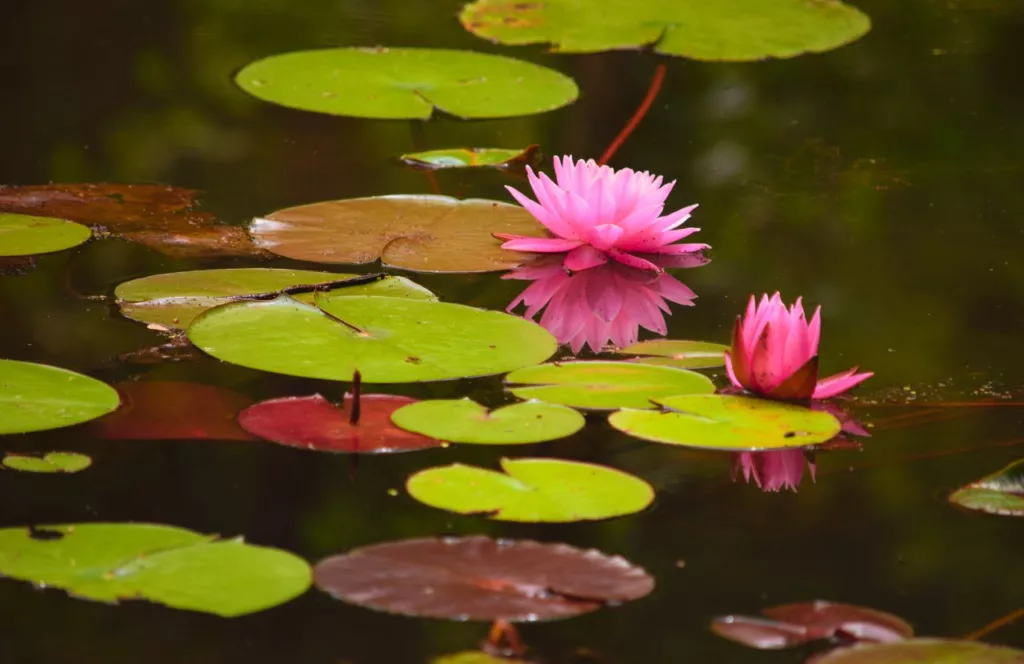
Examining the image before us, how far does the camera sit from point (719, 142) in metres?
3.50

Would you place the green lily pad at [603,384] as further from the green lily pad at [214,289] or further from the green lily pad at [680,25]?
the green lily pad at [680,25]

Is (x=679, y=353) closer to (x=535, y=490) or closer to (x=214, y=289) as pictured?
(x=535, y=490)

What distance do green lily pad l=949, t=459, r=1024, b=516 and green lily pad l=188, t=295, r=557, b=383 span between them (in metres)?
0.66

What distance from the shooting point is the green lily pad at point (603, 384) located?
80.9 inches

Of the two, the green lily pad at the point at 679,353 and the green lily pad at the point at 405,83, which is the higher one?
the green lily pad at the point at 405,83

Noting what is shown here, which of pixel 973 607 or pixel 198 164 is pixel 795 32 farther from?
pixel 973 607

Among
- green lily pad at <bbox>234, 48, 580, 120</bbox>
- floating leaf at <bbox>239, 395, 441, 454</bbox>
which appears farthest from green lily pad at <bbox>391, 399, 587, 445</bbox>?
green lily pad at <bbox>234, 48, 580, 120</bbox>

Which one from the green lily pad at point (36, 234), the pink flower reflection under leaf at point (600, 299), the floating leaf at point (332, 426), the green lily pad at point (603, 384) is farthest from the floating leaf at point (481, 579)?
the green lily pad at point (36, 234)

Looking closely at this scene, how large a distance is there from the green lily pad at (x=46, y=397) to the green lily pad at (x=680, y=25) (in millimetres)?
2416

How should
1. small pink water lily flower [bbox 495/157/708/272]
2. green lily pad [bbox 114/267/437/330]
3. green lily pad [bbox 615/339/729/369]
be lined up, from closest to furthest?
green lily pad [bbox 615/339/729/369] < green lily pad [bbox 114/267/437/330] < small pink water lily flower [bbox 495/157/708/272]

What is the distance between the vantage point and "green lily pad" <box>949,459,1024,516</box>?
1.84 metres

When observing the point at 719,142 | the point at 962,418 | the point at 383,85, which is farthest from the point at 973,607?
the point at 383,85

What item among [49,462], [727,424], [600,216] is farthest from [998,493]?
[49,462]

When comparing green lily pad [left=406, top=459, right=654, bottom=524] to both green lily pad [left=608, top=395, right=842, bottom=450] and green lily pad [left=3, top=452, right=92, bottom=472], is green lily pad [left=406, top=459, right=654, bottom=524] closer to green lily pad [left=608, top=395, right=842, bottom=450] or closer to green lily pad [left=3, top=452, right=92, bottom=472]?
green lily pad [left=608, top=395, right=842, bottom=450]
